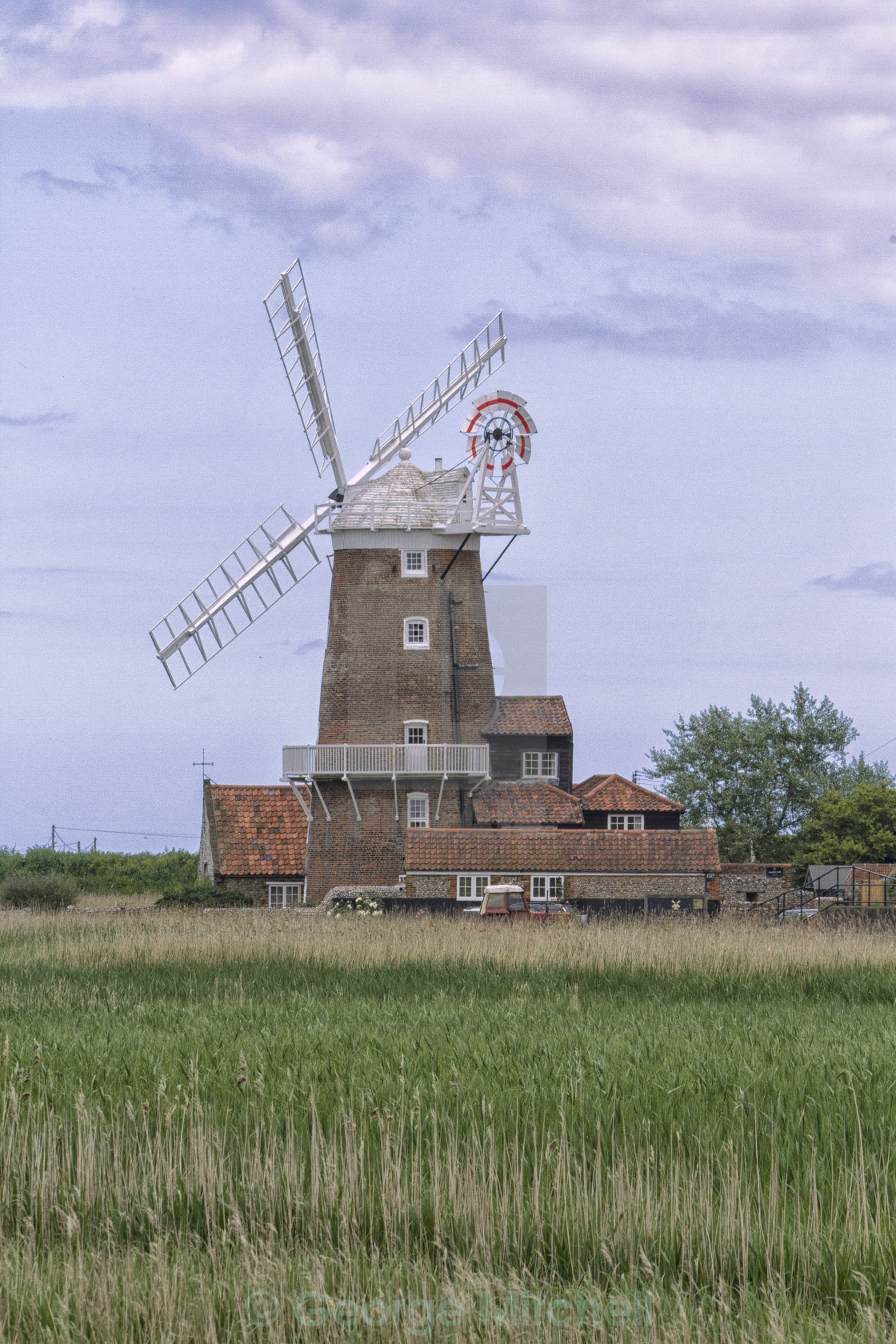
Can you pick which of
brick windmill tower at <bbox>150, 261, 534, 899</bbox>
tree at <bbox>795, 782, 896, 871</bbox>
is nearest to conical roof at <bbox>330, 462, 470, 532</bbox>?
brick windmill tower at <bbox>150, 261, 534, 899</bbox>

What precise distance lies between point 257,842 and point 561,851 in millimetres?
11417

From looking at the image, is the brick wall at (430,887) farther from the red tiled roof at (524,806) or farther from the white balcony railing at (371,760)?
the red tiled roof at (524,806)

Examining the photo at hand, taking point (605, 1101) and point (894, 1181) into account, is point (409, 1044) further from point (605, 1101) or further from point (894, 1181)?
point (894, 1181)

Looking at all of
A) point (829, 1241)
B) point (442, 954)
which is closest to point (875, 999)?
point (442, 954)

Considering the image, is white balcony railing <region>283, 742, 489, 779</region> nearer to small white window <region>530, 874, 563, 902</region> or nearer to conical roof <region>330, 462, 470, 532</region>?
small white window <region>530, 874, 563, 902</region>

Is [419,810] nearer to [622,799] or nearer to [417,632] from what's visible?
[417,632]

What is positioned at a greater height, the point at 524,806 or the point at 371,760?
the point at 371,760

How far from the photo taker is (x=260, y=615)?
42.8 m

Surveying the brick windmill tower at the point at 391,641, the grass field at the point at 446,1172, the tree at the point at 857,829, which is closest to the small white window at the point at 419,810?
the brick windmill tower at the point at 391,641

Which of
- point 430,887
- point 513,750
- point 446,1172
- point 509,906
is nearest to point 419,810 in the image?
point 430,887

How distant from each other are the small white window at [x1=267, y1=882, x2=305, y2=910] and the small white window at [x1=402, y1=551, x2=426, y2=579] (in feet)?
37.0

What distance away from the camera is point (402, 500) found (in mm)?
42500

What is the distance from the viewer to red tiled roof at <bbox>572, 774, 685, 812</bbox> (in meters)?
47.7

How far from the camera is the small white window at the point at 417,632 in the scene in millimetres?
41469
